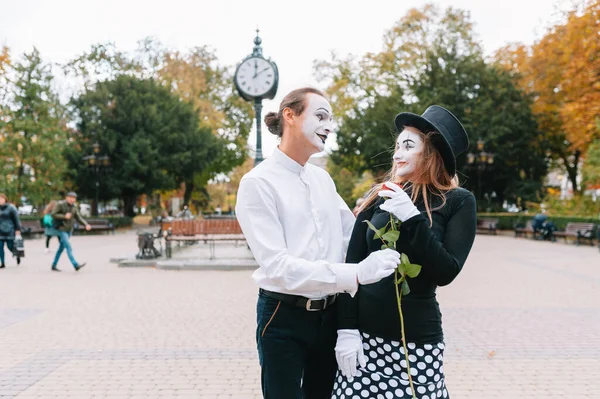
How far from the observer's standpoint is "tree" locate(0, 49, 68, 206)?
2686 centimetres

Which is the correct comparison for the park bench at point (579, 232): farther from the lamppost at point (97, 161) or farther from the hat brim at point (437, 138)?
the lamppost at point (97, 161)

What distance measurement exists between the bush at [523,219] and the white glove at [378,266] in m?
20.7

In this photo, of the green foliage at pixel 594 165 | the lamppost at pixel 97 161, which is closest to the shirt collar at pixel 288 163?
the green foliage at pixel 594 165

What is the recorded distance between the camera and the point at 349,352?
2.30 metres

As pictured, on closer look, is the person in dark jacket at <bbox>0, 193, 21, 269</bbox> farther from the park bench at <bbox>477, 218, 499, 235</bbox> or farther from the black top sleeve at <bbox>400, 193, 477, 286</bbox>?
the park bench at <bbox>477, 218, 499, 235</bbox>

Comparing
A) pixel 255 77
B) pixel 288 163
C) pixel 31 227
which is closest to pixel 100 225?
pixel 31 227

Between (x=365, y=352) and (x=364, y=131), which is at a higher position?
(x=364, y=131)

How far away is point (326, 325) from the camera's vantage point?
246cm

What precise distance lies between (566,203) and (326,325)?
25949 millimetres

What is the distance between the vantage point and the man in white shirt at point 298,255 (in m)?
2.19

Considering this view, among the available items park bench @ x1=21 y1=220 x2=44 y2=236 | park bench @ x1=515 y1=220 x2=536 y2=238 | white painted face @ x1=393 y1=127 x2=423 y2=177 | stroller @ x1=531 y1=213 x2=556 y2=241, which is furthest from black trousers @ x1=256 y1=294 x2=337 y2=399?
park bench @ x1=21 y1=220 x2=44 y2=236

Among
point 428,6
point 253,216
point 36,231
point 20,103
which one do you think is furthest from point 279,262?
point 428,6

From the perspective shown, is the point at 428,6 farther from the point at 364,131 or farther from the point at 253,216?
the point at 253,216

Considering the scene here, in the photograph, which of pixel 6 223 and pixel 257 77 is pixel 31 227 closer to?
pixel 6 223
